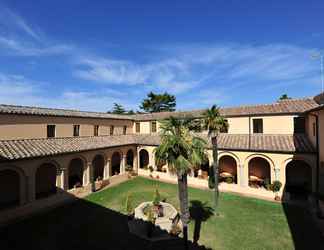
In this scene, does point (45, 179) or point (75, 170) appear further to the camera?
point (75, 170)

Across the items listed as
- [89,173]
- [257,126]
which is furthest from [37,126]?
[257,126]

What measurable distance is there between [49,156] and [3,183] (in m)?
5.62

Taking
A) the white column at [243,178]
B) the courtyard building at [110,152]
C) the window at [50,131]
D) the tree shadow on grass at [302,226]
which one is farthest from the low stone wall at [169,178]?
the window at [50,131]

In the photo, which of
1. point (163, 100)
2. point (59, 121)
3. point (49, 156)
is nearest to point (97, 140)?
point (59, 121)

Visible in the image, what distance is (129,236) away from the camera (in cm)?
1230

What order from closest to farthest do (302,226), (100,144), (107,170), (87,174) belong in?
1. (302,226)
2. (87,174)
3. (100,144)
4. (107,170)

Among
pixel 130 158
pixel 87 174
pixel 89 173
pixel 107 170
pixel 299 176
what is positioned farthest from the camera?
pixel 130 158

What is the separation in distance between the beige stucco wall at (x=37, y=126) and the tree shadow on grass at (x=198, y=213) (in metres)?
15.3

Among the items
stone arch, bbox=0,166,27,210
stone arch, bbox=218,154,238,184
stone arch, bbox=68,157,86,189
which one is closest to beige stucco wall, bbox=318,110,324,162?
stone arch, bbox=218,154,238,184

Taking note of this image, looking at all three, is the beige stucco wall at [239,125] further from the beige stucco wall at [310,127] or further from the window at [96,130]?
the window at [96,130]

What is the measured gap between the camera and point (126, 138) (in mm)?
29156

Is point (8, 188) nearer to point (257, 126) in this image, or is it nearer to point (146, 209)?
point (146, 209)

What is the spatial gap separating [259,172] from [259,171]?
0.12 metres

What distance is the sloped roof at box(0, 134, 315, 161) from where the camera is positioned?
50.2ft
